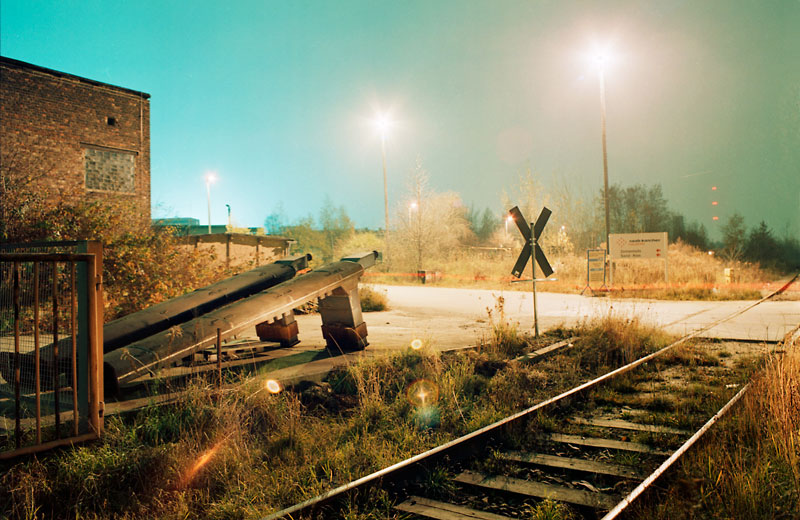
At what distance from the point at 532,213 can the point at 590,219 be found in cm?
1146

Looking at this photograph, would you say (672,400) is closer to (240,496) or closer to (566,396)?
(566,396)

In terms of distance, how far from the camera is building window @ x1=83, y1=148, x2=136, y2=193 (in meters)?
20.1

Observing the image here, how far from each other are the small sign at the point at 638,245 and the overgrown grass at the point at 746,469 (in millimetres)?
20158

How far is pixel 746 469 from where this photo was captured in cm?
396

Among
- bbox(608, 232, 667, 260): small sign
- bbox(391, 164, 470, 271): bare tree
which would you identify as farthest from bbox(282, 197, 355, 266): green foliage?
bbox(608, 232, 667, 260): small sign

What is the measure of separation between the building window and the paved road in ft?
38.6

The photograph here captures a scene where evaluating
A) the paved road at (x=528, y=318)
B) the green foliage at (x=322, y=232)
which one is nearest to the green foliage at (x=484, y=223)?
the green foliage at (x=322, y=232)

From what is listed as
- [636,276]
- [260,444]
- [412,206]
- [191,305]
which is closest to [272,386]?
[260,444]

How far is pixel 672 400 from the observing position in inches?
244

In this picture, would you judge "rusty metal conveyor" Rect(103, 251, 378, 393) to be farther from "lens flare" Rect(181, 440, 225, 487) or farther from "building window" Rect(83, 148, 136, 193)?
"building window" Rect(83, 148, 136, 193)

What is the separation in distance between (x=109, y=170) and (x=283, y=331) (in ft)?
51.3

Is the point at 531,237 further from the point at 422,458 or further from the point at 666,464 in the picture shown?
the point at 422,458

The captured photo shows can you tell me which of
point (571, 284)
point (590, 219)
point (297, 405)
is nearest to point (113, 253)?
point (297, 405)

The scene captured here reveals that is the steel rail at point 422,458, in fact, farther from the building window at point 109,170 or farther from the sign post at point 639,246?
the building window at point 109,170
